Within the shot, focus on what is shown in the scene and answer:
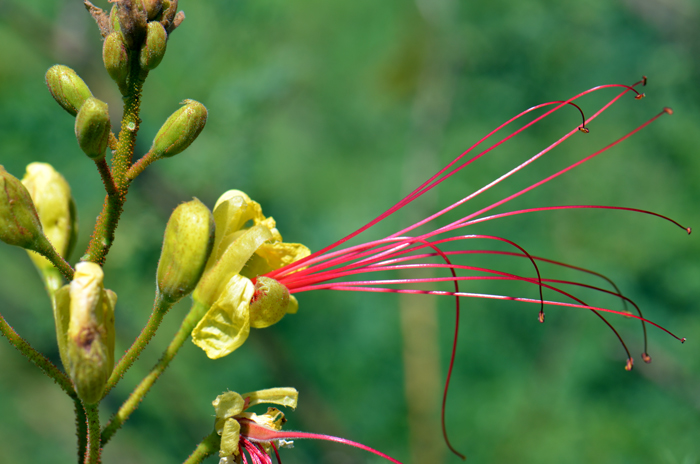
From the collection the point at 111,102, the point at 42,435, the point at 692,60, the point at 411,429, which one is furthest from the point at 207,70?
the point at 692,60

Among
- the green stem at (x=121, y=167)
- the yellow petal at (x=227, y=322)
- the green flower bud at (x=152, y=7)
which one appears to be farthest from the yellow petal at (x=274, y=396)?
the green flower bud at (x=152, y=7)

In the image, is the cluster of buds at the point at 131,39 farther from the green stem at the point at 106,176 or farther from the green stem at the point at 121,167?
the green stem at the point at 106,176

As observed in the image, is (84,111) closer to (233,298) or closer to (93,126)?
(93,126)

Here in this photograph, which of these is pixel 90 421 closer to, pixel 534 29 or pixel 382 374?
pixel 382 374

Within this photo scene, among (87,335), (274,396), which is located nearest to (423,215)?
(274,396)

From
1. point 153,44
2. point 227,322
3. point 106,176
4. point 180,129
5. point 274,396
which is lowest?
point 274,396

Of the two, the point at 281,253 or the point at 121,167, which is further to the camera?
the point at 281,253

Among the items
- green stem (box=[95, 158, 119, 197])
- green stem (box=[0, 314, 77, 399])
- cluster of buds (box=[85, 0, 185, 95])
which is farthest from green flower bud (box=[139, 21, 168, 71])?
green stem (box=[0, 314, 77, 399])
